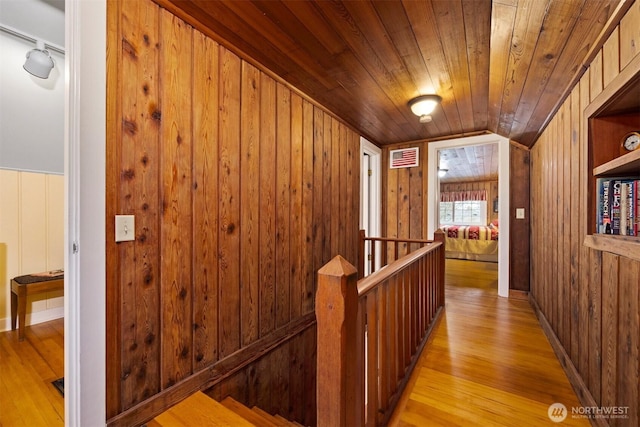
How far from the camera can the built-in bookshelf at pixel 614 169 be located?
1.05m

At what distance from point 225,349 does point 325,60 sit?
6.60 ft

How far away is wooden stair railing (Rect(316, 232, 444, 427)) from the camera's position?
854 millimetres

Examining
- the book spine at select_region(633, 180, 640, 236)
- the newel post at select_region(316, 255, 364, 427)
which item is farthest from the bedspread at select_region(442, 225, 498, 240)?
the newel post at select_region(316, 255, 364, 427)

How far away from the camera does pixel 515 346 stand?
2135 mm

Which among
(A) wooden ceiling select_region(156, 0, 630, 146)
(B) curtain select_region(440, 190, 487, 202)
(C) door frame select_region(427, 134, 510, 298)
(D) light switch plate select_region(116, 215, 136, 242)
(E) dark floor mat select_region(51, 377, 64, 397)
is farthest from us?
(B) curtain select_region(440, 190, 487, 202)

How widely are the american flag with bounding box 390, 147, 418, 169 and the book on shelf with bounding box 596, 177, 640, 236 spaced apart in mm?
2640

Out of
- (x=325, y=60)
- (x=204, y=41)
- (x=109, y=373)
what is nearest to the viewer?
(x=109, y=373)

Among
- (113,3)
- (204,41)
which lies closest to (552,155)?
(204,41)

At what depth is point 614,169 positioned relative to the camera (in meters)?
1.13

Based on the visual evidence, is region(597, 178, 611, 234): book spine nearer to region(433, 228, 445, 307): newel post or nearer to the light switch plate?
region(433, 228, 445, 307): newel post

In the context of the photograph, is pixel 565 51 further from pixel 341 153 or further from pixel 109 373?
pixel 109 373

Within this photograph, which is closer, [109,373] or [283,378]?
[109,373]

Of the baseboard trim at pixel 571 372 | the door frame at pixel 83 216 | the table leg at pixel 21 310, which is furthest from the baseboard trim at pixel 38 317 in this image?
the baseboard trim at pixel 571 372

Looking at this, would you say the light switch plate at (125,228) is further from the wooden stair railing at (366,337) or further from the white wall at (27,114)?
the white wall at (27,114)
